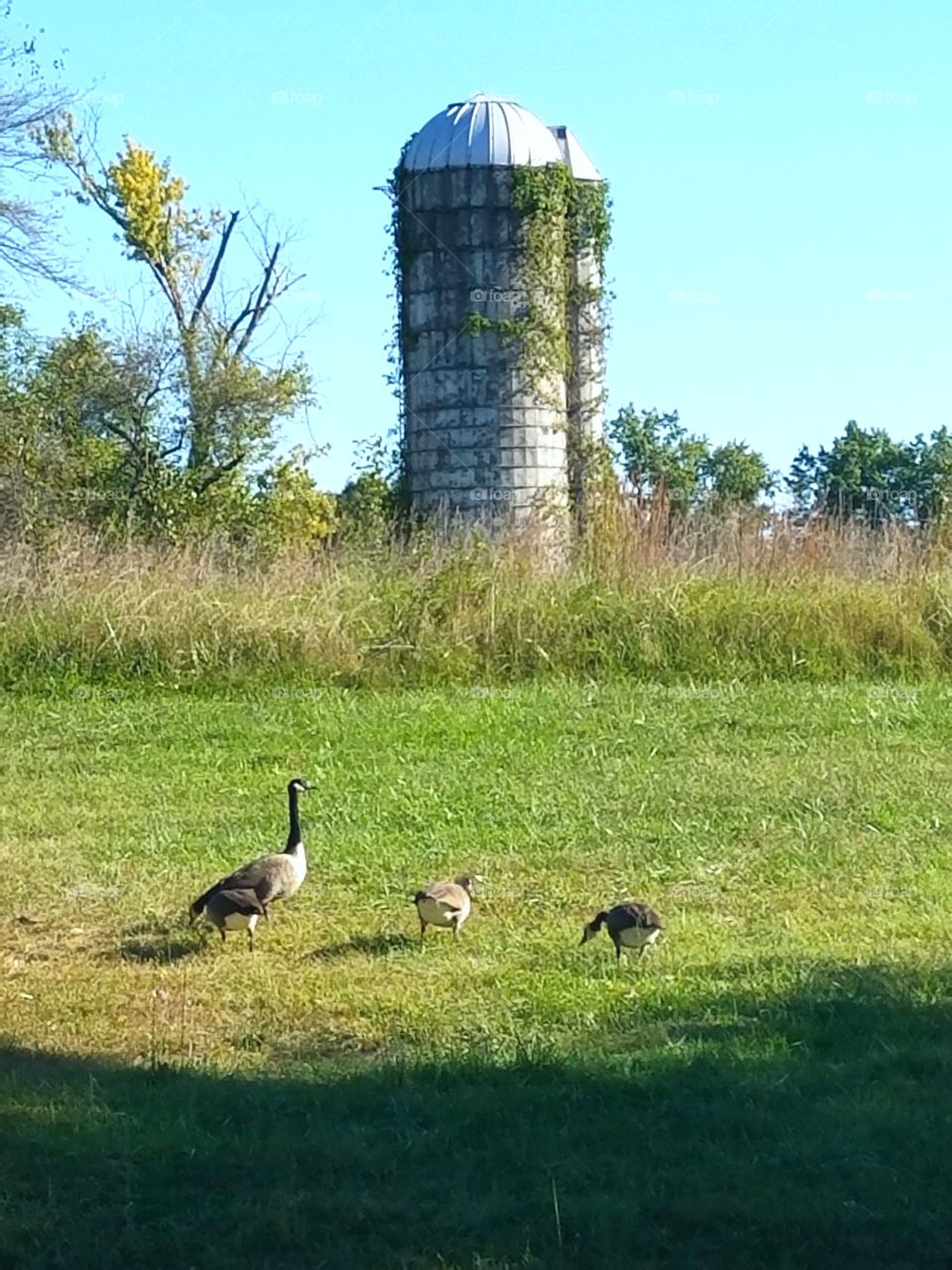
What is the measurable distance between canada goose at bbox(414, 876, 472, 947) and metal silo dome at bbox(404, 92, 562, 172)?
1839 cm

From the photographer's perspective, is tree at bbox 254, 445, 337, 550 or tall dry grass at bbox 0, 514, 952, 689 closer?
tall dry grass at bbox 0, 514, 952, 689

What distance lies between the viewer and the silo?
23625 mm

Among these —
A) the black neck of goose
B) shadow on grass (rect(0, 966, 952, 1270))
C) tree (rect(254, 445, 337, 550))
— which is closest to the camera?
shadow on grass (rect(0, 966, 952, 1270))

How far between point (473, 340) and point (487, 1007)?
60.0ft

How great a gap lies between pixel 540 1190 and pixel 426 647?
10.3 meters

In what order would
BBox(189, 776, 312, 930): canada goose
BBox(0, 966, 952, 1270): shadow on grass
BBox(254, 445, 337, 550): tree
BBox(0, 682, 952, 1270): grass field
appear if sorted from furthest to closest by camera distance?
BBox(254, 445, 337, 550): tree, BBox(189, 776, 312, 930): canada goose, BBox(0, 682, 952, 1270): grass field, BBox(0, 966, 952, 1270): shadow on grass

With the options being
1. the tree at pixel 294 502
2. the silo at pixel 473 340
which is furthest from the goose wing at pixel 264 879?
the tree at pixel 294 502

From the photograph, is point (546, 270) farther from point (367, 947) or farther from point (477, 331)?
point (367, 947)

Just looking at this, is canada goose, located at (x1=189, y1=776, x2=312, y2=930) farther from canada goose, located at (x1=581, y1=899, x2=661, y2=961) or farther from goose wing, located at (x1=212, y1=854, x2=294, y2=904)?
canada goose, located at (x1=581, y1=899, x2=661, y2=961)

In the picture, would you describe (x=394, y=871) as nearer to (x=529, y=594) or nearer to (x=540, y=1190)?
(x=540, y=1190)

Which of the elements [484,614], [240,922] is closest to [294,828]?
[240,922]

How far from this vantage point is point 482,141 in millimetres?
24094

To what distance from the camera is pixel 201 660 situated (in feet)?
46.6

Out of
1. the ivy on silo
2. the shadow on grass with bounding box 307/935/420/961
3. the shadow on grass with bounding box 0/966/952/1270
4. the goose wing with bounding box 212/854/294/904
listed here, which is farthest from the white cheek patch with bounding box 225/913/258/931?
the ivy on silo
